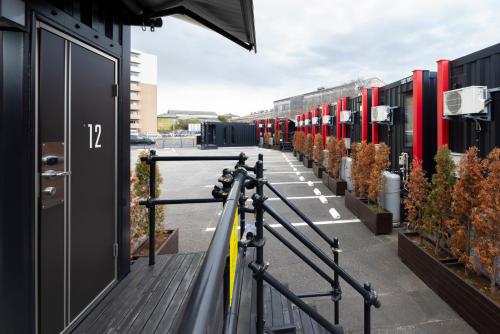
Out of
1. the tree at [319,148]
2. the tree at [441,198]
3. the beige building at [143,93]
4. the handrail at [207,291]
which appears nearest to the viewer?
the handrail at [207,291]

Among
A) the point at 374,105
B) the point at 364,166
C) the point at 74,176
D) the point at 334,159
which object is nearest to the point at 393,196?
the point at 364,166

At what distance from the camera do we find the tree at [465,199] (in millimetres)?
3848

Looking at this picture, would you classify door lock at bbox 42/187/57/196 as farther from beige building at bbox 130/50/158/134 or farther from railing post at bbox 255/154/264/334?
beige building at bbox 130/50/158/134

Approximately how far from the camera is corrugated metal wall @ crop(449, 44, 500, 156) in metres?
4.55

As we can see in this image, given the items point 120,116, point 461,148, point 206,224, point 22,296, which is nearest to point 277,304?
point 22,296

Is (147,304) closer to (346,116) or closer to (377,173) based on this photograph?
(377,173)

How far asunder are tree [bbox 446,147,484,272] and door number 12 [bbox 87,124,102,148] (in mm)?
4111

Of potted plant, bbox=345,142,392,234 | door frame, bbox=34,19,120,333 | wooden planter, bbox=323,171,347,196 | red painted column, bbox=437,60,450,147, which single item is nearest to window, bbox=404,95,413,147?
potted plant, bbox=345,142,392,234

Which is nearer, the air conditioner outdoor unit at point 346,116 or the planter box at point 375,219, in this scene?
the planter box at point 375,219

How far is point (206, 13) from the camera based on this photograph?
2.86m

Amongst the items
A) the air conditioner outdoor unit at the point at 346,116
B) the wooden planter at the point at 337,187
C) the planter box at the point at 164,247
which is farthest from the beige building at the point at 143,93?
the planter box at the point at 164,247

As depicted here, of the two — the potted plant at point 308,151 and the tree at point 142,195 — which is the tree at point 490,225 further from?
the potted plant at point 308,151

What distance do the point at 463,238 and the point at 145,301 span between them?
3734mm

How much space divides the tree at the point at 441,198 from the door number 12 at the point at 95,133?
436cm
